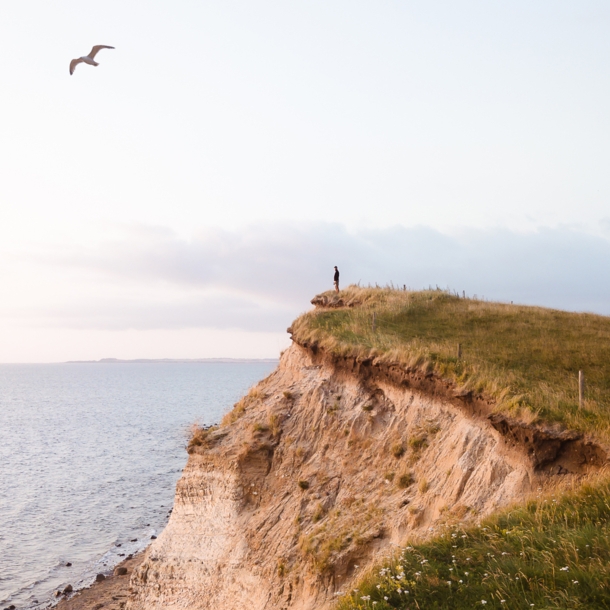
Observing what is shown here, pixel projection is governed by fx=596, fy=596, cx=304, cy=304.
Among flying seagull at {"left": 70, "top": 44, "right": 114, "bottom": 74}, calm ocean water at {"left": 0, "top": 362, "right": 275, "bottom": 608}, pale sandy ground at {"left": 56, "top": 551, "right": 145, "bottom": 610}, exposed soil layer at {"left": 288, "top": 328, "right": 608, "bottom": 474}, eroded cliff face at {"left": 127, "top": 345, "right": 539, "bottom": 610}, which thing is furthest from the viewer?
calm ocean water at {"left": 0, "top": 362, "right": 275, "bottom": 608}

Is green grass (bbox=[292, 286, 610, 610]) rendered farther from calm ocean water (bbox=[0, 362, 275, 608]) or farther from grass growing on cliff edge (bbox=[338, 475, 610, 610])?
calm ocean water (bbox=[0, 362, 275, 608])

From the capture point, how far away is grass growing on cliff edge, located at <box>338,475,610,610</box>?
29.2ft

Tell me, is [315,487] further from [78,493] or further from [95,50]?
[78,493]

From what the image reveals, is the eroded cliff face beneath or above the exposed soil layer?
beneath

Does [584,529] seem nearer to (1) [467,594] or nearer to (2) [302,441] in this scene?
(1) [467,594]

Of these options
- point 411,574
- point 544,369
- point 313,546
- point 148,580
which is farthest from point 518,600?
point 148,580

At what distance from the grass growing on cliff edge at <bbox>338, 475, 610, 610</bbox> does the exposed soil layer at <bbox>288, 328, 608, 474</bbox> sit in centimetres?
339

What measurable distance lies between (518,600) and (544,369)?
14588 millimetres

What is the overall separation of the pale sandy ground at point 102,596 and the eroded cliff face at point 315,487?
663 cm

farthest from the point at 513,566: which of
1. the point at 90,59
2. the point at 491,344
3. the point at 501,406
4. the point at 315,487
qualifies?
the point at 90,59

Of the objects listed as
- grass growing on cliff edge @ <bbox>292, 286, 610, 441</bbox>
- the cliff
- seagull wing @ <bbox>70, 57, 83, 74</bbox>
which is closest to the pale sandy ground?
the cliff

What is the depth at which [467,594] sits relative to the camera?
971cm

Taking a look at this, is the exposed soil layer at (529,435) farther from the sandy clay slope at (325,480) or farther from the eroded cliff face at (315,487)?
the eroded cliff face at (315,487)

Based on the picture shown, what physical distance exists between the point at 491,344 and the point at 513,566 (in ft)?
54.0
